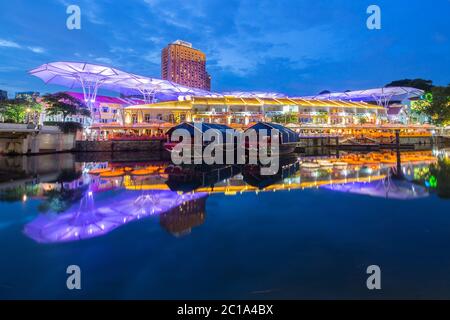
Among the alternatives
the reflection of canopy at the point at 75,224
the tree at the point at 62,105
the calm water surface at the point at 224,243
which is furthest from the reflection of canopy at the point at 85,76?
the reflection of canopy at the point at 75,224

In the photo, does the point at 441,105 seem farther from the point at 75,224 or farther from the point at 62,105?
the point at 75,224

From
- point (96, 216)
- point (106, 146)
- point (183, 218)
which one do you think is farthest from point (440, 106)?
point (96, 216)

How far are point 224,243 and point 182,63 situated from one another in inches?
6102

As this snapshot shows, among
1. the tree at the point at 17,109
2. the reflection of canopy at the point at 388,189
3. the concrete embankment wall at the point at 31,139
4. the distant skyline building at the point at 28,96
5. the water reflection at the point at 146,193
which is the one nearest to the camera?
the water reflection at the point at 146,193

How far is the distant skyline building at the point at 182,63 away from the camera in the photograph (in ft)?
484

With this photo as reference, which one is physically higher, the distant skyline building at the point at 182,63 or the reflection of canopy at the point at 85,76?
the distant skyline building at the point at 182,63

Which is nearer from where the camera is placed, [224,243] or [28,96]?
[224,243]

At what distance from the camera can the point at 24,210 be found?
28.4 ft

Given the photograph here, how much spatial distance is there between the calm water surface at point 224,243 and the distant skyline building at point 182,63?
146 meters

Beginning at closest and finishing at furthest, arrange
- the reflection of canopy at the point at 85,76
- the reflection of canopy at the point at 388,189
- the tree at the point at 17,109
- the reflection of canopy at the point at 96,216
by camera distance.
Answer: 1. the reflection of canopy at the point at 96,216
2. the reflection of canopy at the point at 388,189
3. the reflection of canopy at the point at 85,76
4. the tree at the point at 17,109

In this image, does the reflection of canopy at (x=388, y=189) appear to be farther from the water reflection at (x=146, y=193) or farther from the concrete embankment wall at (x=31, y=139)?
the concrete embankment wall at (x=31, y=139)

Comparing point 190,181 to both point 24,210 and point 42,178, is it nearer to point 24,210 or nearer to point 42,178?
point 24,210

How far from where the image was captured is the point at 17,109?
4603 cm
